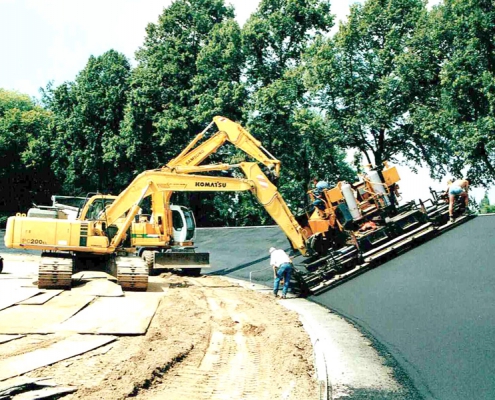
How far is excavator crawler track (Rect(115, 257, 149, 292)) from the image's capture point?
1381cm

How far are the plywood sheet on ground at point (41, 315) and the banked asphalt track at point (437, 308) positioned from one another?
18.8ft

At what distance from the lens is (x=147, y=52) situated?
1416 inches

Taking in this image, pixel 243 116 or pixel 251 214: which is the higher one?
pixel 243 116

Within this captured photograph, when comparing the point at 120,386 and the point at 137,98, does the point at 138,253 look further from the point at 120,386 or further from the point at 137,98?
Answer: the point at 137,98

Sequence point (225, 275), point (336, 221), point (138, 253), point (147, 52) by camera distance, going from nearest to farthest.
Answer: point (336, 221), point (138, 253), point (225, 275), point (147, 52)

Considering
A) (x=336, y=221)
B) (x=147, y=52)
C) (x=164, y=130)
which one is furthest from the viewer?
(x=147, y=52)

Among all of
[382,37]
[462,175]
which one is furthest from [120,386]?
[382,37]

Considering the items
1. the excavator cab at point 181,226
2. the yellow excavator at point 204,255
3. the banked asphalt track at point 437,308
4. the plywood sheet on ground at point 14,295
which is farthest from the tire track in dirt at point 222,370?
the excavator cab at point 181,226

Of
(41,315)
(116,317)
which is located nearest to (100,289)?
(41,315)

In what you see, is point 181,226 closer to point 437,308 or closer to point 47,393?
point 437,308

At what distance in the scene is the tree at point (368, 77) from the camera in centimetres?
2869

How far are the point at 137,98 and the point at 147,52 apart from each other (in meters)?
4.16

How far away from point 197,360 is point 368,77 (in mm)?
24595

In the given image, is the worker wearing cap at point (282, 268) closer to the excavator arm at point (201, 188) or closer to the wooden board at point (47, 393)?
the excavator arm at point (201, 188)
